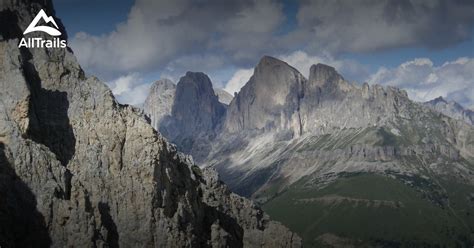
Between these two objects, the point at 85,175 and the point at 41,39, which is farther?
the point at 41,39

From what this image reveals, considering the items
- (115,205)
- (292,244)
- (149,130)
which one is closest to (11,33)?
(149,130)

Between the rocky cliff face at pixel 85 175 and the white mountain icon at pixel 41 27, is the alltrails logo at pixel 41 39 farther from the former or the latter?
the rocky cliff face at pixel 85 175

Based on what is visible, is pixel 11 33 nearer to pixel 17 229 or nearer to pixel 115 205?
pixel 115 205

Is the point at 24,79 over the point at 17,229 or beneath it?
over

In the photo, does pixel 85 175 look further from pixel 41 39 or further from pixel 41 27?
pixel 41 27

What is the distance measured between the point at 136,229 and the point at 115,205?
573 cm

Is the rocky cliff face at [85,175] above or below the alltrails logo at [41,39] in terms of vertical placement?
below

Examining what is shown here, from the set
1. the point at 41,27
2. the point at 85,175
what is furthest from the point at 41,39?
the point at 85,175

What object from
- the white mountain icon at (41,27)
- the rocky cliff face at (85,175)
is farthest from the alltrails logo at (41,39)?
the rocky cliff face at (85,175)

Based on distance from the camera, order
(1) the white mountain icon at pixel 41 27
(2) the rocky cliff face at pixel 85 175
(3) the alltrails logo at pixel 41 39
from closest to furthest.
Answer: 1. (2) the rocky cliff face at pixel 85 175
2. (3) the alltrails logo at pixel 41 39
3. (1) the white mountain icon at pixel 41 27

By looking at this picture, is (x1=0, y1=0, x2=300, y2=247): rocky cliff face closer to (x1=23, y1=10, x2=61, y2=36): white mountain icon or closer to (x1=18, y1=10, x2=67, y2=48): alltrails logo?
(x1=18, y1=10, x2=67, y2=48): alltrails logo

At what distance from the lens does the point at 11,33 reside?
138 m

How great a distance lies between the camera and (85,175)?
104 meters

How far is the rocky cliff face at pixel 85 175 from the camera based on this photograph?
87688 millimetres
